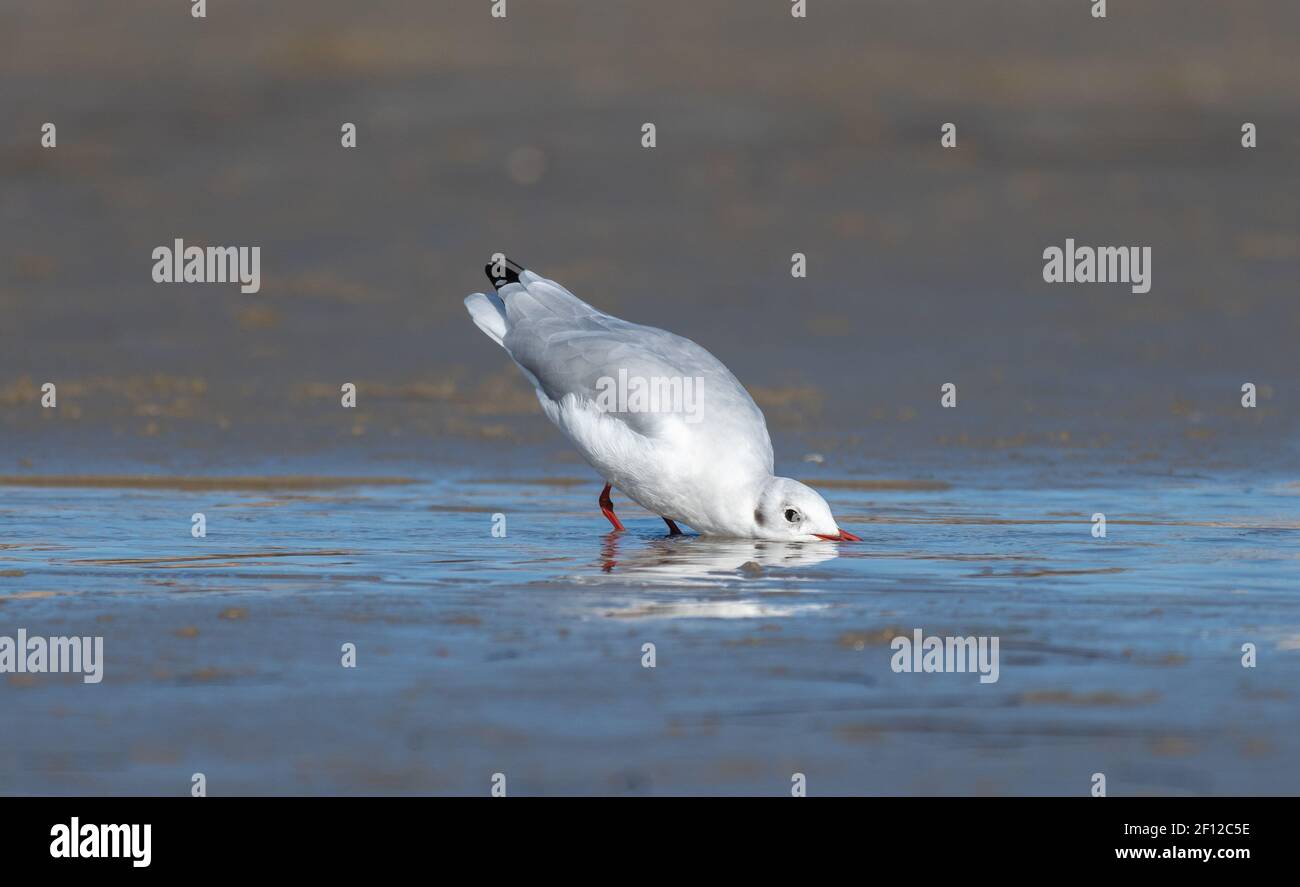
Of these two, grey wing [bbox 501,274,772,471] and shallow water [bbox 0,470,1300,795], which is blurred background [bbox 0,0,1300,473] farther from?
shallow water [bbox 0,470,1300,795]

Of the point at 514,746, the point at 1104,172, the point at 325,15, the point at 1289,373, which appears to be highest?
the point at 325,15

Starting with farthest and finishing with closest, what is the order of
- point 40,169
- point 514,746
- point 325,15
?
point 325,15, point 40,169, point 514,746

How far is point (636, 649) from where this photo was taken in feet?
20.9

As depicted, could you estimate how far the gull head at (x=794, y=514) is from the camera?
8500mm

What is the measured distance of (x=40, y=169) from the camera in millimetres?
18141

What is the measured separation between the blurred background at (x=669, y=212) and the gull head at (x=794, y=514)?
2890 mm

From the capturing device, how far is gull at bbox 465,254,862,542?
28.2 ft

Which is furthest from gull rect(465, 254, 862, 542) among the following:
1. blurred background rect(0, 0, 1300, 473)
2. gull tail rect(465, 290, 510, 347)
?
blurred background rect(0, 0, 1300, 473)

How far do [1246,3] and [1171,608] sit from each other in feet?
47.3

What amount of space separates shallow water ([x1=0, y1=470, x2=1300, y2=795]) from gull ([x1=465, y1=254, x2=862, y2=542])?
0.57 feet

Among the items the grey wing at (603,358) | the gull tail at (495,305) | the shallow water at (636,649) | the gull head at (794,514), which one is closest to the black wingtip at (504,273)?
the gull tail at (495,305)

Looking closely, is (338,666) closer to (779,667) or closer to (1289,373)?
(779,667)

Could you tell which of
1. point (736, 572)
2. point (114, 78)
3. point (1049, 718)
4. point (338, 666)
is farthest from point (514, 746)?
point (114, 78)

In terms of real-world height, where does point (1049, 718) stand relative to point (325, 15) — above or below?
below
